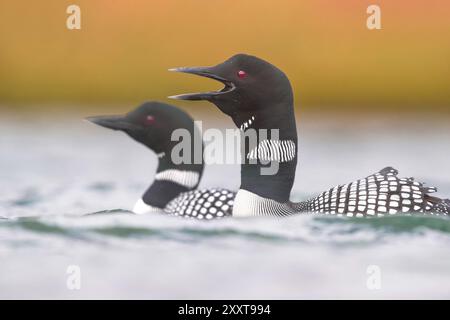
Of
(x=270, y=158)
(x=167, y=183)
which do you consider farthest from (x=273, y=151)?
(x=167, y=183)

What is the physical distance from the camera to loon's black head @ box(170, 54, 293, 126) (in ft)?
14.6

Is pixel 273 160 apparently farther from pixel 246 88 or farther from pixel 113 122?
pixel 113 122

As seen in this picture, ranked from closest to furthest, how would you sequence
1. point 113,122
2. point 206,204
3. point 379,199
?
point 379,199 → point 206,204 → point 113,122

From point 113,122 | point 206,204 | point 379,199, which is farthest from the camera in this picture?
point 113,122

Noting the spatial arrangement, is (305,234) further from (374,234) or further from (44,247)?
(44,247)

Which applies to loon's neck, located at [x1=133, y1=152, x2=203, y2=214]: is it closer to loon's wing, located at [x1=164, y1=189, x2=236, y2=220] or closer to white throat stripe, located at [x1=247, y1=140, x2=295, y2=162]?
loon's wing, located at [x1=164, y1=189, x2=236, y2=220]

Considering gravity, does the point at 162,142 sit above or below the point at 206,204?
above

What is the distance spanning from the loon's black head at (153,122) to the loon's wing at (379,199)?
0.99m

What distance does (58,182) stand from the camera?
705 centimetres

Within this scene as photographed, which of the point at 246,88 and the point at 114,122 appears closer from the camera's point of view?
the point at 246,88

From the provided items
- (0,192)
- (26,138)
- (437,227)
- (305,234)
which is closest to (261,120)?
(305,234)

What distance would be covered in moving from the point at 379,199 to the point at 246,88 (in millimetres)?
756

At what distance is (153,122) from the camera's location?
528 centimetres

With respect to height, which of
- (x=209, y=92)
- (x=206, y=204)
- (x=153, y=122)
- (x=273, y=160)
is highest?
(x=209, y=92)
